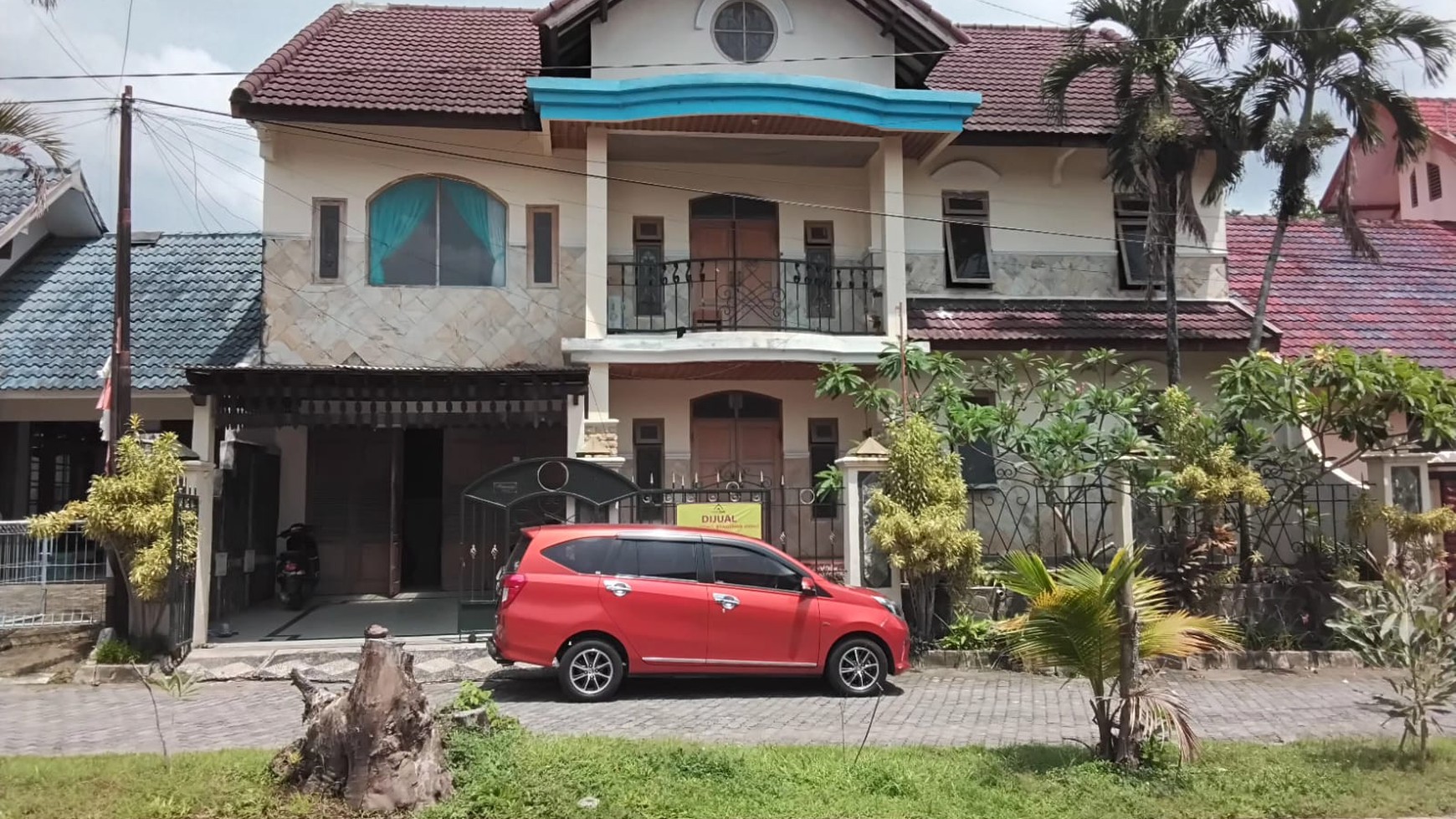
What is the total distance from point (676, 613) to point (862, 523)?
301 centimetres

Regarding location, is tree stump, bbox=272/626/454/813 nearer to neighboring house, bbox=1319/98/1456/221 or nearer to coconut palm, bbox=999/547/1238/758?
coconut palm, bbox=999/547/1238/758

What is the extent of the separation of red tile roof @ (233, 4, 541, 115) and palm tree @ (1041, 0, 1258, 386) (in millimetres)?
7818

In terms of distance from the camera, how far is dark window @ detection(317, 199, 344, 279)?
49.2 ft

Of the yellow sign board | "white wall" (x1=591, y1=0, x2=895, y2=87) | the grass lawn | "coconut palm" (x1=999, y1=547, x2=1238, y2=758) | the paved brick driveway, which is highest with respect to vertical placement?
"white wall" (x1=591, y1=0, x2=895, y2=87)

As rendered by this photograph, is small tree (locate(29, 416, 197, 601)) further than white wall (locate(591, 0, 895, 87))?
No

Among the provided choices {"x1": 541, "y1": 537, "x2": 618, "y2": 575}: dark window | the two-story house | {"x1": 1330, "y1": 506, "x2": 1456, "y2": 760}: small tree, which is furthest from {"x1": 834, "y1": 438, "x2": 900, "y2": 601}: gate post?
{"x1": 1330, "y1": 506, "x2": 1456, "y2": 760}: small tree

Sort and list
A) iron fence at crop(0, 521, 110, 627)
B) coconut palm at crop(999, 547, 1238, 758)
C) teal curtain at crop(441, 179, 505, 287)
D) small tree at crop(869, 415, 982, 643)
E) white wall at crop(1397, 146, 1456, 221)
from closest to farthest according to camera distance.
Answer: coconut palm at crop(999, 547, 1238, 758)
small tree at crop(869, 415, 982, 643)
iron fence at crop(0, 521, 110, 627)
teal curtain at crop(441, 179, 505, 287)
white wall at crop(1397, 146, 1456, 221)

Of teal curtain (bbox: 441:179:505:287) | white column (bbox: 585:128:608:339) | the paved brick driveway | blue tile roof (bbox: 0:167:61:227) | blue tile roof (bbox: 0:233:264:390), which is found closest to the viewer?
the paved brick driveway

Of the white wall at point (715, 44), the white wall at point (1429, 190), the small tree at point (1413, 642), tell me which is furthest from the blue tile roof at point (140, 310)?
Answer: the white wall at point (1429, 190)

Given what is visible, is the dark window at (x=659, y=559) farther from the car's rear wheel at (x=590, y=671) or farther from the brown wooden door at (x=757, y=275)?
the brown wooden door at (x=757, y=275)

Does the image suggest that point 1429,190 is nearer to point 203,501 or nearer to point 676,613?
point 676,613

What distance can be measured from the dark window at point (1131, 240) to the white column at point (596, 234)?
7910 millimetres

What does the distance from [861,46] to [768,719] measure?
10010mm

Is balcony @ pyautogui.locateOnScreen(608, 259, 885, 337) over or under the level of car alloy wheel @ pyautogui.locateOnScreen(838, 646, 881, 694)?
over
